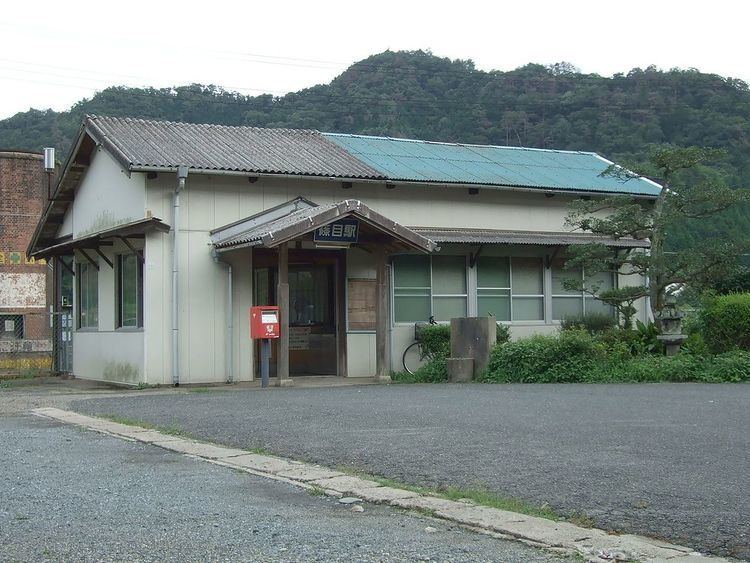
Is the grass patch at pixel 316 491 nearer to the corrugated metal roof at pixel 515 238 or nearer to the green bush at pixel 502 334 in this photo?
the green bush at pixel 502 334

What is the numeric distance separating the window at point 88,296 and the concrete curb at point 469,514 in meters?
12.7

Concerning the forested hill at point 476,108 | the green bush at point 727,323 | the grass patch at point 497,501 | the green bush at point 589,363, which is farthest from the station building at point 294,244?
the forested hill at point 476,108

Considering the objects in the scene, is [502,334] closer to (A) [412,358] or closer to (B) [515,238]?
(A) [412,358]

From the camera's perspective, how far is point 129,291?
19516 millimetres

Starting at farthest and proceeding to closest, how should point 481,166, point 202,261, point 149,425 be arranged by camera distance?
point 481,166 < point 202,261 < point 149,425

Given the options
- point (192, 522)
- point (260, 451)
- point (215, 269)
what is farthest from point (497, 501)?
point (215, 269)

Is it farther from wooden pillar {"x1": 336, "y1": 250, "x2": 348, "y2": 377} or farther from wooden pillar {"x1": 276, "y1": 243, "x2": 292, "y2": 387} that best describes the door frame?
wooden pillar {"x1": 276, "y1": 243, "x2": 292, "y2": 387}

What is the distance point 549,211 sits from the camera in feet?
74.4

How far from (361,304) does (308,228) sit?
364 cm

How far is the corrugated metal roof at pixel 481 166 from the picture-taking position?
21444mm

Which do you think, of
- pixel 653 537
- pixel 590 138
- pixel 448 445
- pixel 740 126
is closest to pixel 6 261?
pixel 590 138

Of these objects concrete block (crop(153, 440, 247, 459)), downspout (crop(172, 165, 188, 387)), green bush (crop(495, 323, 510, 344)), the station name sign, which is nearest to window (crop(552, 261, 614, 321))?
green bush (crop(495, 323, 510, 344))

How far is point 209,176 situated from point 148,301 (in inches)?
103

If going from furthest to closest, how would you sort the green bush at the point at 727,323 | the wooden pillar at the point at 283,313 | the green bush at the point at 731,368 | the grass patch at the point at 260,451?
the wooden pillar at the point at 283,313
the green bush at the point at 727,323
the green bush at the point at 731,368
the grass patch at the point at 260,451
